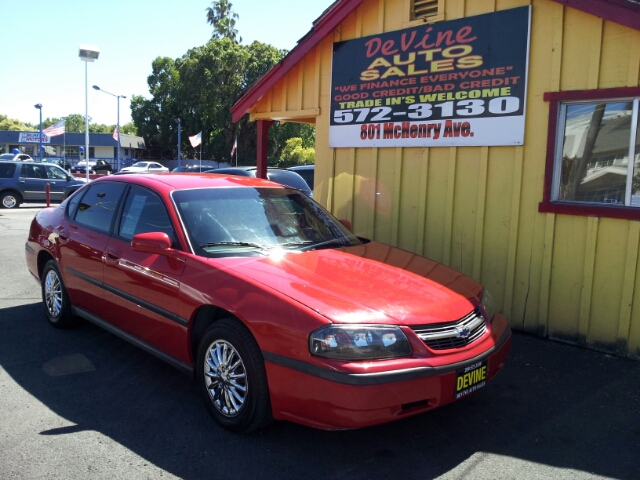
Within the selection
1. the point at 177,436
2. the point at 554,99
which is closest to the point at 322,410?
the point at 177,436

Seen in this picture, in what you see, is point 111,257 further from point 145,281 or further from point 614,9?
point 614,9

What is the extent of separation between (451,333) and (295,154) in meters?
37.8

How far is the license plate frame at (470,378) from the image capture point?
11.1 feet

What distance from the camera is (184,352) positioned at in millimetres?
4000

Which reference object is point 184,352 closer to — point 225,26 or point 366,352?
point 366,352

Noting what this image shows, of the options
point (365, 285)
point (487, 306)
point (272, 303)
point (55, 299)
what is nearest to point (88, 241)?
point (55, 299)

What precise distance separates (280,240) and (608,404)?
274cm

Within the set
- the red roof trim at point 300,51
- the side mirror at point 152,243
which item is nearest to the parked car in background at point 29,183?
the red roof trim at point 300,51

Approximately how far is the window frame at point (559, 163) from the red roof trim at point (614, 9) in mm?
570

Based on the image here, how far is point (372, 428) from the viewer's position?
3.82 metres

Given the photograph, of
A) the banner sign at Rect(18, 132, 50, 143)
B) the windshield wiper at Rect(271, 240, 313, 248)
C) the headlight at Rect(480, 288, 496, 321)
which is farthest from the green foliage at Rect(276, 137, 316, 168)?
the headlight at Rect(480, 288, 496, 321)

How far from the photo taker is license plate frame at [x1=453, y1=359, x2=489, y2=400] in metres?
3.38

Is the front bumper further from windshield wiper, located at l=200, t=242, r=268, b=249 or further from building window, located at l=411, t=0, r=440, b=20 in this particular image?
building window, located at l=411, t=0, r=440, b=20

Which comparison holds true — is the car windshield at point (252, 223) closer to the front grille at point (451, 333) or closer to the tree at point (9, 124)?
the front grille at point (451, 333)
